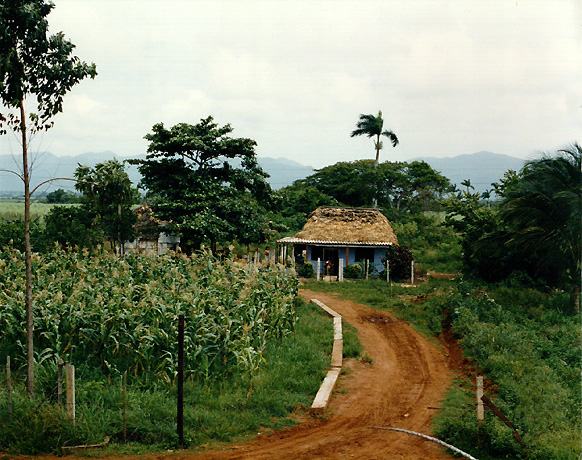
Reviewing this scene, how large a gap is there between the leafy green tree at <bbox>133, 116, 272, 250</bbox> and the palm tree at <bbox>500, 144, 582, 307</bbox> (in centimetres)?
1008

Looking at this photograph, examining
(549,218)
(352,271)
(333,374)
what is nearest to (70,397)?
(333,374)

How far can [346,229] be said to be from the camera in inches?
1061

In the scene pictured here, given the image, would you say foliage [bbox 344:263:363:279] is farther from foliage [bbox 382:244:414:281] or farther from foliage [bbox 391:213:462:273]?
foliage [bbox 391:213:462:273]

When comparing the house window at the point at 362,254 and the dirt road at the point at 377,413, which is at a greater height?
the house window at the point at 362,254

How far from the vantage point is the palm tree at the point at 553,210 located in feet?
53.9

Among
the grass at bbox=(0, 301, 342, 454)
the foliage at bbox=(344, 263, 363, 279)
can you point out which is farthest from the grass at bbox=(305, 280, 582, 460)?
the foliage at bbox=(344, 263, 363, 279)

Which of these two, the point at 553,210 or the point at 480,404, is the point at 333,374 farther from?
the point at 553,210

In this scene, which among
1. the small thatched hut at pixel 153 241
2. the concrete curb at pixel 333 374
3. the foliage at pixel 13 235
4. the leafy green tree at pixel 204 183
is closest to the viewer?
the concrete curb at pixel 333 374

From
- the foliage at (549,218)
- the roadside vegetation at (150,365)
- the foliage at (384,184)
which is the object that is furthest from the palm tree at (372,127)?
the roadside vegetation at (150,365)

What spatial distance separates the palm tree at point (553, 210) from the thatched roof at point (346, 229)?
8546mm

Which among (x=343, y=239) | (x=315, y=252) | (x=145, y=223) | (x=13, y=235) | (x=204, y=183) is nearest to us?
(x=13, y=235)

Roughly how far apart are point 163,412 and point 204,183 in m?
15.4

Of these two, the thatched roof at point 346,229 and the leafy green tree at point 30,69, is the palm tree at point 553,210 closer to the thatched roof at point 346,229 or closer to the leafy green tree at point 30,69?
the thatched roof at point 346,229

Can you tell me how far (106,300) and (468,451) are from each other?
6.84 m
